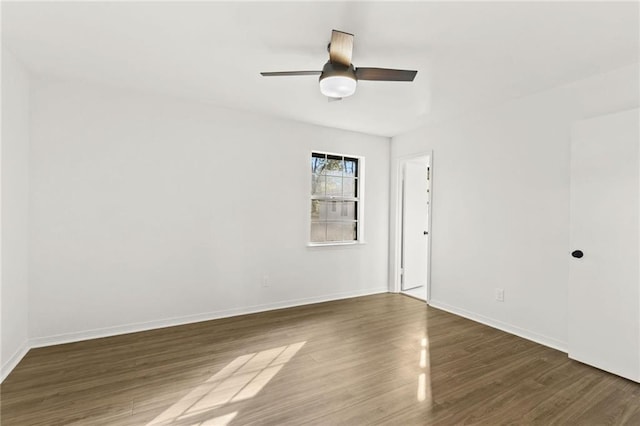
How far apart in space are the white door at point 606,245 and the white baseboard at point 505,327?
20cm

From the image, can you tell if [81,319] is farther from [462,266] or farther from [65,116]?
[462,266]

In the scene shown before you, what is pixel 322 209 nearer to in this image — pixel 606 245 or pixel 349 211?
pixel 349 211

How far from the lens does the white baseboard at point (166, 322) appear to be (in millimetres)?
2994

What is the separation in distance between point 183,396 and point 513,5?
3.27 metres

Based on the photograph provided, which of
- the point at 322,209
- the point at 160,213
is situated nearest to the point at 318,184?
the point at 322,209

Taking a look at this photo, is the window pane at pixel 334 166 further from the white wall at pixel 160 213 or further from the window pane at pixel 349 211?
the window pane at pixel 349 211

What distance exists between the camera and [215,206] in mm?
3730

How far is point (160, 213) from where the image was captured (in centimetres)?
344

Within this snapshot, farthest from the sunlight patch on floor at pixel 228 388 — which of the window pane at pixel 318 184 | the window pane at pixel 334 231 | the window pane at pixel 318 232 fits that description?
the window pane at pixel 318 184

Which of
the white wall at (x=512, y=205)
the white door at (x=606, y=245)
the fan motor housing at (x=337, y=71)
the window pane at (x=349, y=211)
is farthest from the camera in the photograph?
the window pane at (x=349, y=211)

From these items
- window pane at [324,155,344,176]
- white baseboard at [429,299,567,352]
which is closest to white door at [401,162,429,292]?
white baseboard at [429,299,567,352]

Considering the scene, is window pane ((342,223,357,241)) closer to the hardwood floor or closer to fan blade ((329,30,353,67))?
the hardwood floor

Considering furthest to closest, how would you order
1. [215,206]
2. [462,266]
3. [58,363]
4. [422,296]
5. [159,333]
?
1. [422,296]
2. [462,266]
3. [215,206]
4. [159,333]
5. [58,363]

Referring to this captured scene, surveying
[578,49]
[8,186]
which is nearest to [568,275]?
[578,49]
